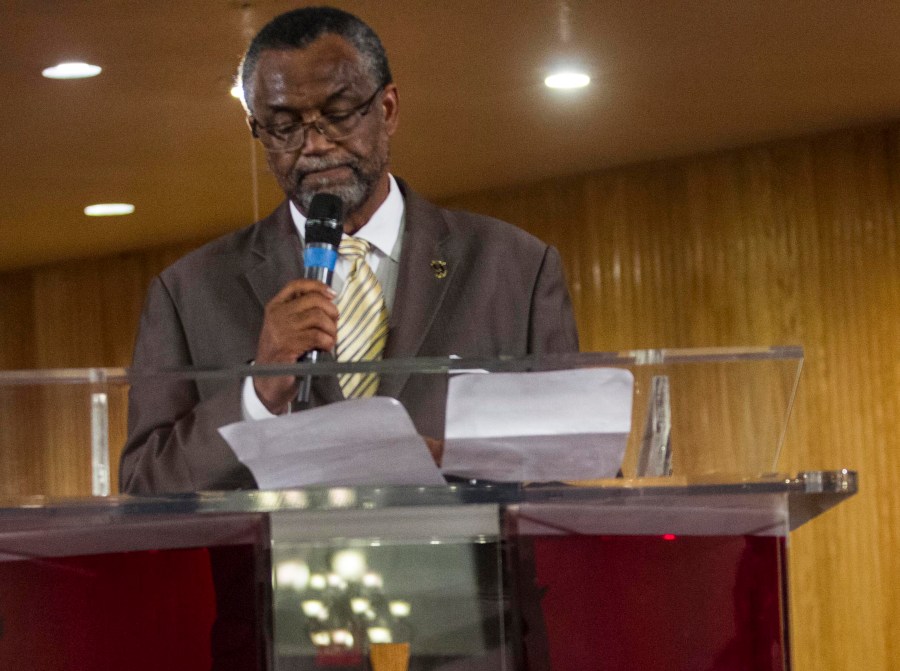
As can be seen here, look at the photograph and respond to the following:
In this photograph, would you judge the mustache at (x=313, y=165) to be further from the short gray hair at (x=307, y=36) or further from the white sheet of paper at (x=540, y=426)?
the white sheet of paper at (x=540, y=426)

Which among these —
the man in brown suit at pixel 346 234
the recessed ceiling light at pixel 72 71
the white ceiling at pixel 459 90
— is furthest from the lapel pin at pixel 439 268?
the recessed ceiling light at pixel 72 71

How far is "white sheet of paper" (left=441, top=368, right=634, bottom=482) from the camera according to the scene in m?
0.95

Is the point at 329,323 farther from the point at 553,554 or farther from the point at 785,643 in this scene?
the point at 785,643

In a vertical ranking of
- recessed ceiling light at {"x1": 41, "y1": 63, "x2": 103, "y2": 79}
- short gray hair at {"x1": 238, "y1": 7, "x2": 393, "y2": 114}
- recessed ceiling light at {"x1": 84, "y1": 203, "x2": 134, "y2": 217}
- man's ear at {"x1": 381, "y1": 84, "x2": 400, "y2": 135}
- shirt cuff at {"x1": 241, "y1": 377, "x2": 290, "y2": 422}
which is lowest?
shirt cuff at {"x1": 241, "y1": 377, "x2": 290, "y2": 422}

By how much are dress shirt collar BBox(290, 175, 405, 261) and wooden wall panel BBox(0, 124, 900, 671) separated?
4658mm

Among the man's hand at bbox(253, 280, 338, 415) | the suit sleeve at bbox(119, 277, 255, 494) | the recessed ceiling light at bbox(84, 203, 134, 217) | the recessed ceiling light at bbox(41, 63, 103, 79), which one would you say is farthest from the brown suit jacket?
the recessed ceiling light at bbox(84, 203, 134, 217)

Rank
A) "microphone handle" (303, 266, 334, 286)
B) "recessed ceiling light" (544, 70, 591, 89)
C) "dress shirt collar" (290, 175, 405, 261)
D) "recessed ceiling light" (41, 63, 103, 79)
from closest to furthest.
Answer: "microphone handle" (303, 266, 334, 286) < "dress shirt collar" (290, 175, 405, 261) < "recessed ceiling light" (41, 63, 103, 79) < "recessed ceiling light" (544, 70, 591, 89)

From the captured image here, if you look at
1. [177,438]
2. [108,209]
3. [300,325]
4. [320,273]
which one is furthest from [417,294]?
[108,209]

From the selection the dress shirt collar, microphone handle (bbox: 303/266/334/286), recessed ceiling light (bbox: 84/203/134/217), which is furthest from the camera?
recessed ceiling light (bbox: 84/203/134/217)

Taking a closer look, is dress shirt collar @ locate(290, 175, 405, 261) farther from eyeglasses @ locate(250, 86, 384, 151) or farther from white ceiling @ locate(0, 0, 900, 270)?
white ceiling @ locate(0, 0, 900, 270)

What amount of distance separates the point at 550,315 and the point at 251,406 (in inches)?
33.9

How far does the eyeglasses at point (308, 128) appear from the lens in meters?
1.69

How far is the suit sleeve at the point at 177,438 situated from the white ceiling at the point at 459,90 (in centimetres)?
369

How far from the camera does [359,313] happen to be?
5.01 ft
